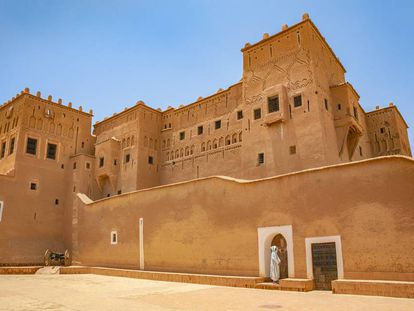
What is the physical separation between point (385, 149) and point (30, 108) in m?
25.3

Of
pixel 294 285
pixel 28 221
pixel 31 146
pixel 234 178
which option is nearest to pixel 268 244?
pixel 294 285

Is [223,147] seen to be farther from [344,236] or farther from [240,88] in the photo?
[344,236]

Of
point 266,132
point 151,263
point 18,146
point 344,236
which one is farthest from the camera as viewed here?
point 18,146

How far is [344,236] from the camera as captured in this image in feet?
34.7

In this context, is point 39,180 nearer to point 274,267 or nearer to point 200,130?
point 200,130

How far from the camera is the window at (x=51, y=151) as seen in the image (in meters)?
27.7

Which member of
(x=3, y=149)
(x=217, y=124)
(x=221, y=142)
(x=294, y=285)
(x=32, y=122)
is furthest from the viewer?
(x=3, y=149)

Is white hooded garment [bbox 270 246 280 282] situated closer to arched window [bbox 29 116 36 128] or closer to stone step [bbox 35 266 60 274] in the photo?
stone step [bbox 35 266 60 274]

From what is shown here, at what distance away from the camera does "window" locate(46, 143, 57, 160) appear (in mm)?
27656

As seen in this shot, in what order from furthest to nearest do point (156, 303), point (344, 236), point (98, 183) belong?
point (98, 183)
point (344, 236)
point (156, 303)

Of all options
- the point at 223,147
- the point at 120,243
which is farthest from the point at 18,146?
the point at 223,147

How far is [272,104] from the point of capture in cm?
2044

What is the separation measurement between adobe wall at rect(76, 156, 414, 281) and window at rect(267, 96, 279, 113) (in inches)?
294

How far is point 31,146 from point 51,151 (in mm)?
1558
